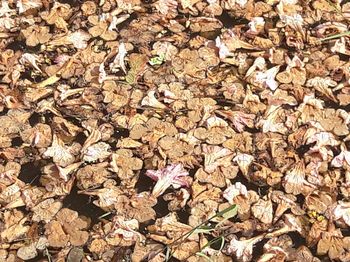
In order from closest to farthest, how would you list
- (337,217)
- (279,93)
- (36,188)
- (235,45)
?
(337,217) < (36,188) < (279,93) < (235,45)

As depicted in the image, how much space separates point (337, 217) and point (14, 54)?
1613 mm

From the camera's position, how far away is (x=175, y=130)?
264cm

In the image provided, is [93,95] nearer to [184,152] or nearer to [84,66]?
[84,66]

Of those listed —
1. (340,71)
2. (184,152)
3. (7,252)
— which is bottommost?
(7,252)

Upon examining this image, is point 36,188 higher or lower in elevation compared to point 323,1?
lower

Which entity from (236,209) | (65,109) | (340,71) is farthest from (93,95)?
(340,71)

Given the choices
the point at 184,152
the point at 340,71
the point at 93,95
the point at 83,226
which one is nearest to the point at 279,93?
the point at 340,71

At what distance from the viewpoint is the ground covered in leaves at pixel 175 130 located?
2.34 meters

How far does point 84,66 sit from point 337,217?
1.29m

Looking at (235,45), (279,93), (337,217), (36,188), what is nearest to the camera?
(337,217)

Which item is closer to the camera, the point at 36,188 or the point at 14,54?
the point at 36,188

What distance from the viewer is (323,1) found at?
9.96ft

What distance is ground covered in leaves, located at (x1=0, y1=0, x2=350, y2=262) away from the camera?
92.2 inches

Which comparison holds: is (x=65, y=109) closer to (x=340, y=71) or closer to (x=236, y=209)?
(x=236, y=209)
